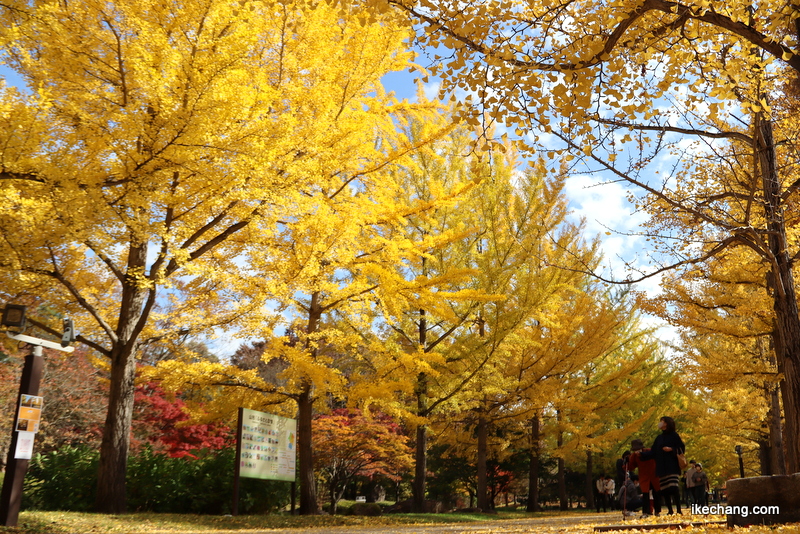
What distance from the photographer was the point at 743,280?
1115 centimetres

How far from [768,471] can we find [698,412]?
3.07 meters

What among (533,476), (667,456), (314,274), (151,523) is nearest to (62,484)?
(151,523)

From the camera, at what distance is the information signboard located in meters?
8.95

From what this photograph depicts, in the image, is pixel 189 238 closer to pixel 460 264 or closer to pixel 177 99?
pixel 177 99

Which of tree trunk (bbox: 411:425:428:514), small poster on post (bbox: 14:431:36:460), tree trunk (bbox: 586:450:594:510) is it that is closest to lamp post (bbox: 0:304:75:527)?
small poster on post (bbox: 14:431:36:460)

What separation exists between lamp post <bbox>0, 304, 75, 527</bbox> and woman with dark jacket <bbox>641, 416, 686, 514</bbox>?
6.76 meters

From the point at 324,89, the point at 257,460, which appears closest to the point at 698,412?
the point at 257,460

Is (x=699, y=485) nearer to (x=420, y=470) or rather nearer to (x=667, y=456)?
(x=420, y=470)

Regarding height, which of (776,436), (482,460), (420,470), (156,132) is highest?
(156,132)

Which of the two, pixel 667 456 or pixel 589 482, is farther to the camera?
pixel 589 482

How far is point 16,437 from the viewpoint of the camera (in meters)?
6.22

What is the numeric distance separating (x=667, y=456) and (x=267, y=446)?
5806mm

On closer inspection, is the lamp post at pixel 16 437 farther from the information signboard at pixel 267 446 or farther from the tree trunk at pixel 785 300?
the tree trunk at pixel 785 300

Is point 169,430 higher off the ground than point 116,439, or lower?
higher
